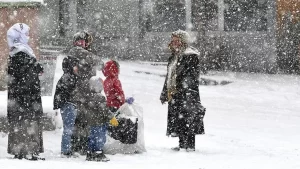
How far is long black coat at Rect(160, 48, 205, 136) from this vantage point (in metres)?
8.48

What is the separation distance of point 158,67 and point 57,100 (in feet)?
38.5

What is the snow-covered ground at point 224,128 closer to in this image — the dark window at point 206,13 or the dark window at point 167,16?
the dark window at point 167,16

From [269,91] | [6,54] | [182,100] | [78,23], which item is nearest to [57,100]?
[182,100]

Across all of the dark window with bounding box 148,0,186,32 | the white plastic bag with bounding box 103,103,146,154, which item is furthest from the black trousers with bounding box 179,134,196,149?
the dark window with bounding box 148,0,186,32

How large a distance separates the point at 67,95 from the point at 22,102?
560mm

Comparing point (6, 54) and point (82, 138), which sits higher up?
point (6, 54)

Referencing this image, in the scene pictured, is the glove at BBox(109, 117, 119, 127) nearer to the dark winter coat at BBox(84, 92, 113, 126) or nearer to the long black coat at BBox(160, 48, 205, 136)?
the dark winter coat at BBox(84, 92, 113, 126)

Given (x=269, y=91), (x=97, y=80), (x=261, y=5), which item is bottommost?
(x=269, y=91)

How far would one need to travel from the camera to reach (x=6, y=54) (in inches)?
381

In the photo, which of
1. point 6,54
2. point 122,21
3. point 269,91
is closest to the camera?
point 6,54

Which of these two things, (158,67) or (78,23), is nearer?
(158,67)

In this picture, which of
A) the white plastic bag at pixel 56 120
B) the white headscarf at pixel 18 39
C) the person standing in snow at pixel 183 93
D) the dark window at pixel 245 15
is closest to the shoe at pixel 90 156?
the white headscarf at pixel 18 39

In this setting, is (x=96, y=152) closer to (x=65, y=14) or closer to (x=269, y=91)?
(x=269, y=91)

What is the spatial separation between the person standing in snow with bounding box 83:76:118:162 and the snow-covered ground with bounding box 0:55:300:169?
163 mm
